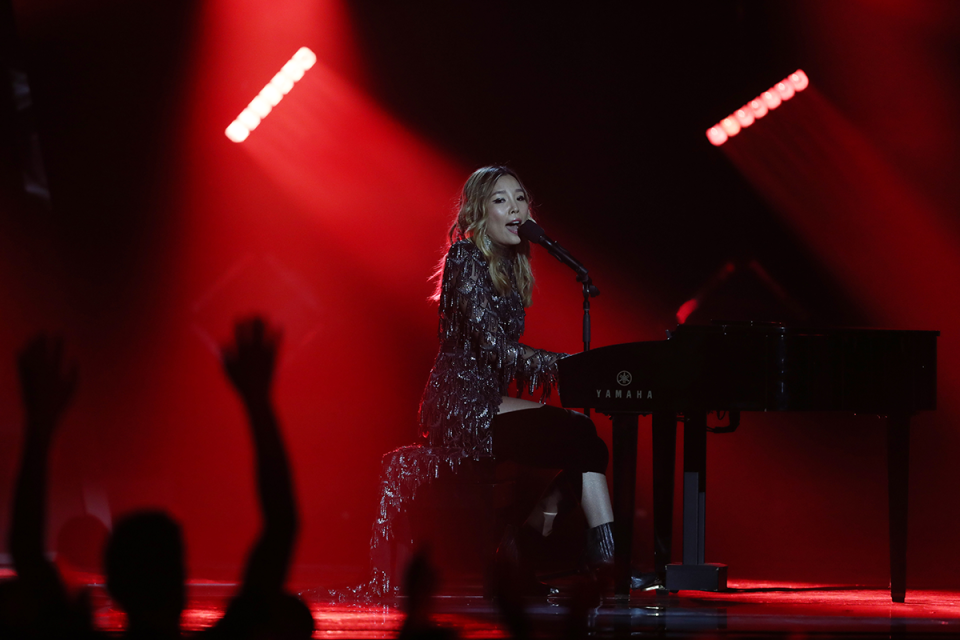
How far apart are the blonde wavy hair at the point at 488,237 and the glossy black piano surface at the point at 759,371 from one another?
1.38 ft

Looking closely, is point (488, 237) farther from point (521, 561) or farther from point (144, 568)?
point (144, 568)

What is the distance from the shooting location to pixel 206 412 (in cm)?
425

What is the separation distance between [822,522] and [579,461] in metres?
2.12

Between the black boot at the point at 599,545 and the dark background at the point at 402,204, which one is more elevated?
the dark background at the point at 402,204

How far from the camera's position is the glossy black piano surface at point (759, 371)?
2568mm

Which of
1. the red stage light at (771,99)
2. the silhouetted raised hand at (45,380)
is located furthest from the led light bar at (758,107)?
the silhouetted raised hand at (45,380)

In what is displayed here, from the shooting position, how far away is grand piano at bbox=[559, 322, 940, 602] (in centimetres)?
256

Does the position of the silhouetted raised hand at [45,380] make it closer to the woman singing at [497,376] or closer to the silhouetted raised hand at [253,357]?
the silhouetted raised hand at [253,357]

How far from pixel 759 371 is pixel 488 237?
944mm

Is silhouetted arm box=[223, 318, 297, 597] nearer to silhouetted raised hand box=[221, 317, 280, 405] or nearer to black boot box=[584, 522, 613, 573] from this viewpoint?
silhouetted raised hand box=[221, 317, 280, 405]

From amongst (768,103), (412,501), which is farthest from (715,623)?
(768,103)

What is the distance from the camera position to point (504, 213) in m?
2.87

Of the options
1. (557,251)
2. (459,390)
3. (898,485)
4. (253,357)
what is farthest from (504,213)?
(253,357)

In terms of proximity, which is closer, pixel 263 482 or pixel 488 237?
pixel 263 482
